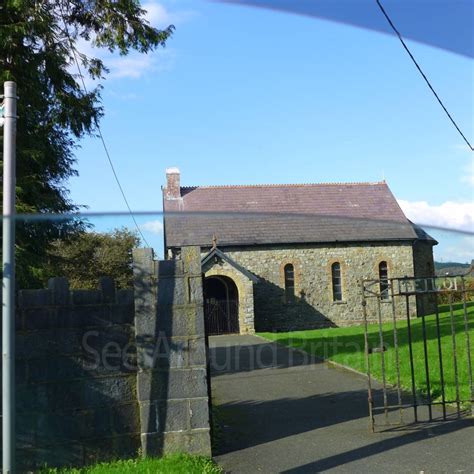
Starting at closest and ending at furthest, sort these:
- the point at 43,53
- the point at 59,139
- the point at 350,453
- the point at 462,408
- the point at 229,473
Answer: the point at 229,473
the point at 350,453
the point at 462,408
the point at 43,53
the point at 59,139

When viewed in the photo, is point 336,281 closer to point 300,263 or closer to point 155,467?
point 300,263

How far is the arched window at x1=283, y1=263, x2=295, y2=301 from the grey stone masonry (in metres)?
27.5

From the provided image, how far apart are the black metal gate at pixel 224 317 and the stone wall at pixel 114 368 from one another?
25331mm

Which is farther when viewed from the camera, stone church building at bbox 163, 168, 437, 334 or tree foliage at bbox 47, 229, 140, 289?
stone church building at bbox 163, 168, 437, 334

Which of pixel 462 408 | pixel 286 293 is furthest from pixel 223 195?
pixel 462 408

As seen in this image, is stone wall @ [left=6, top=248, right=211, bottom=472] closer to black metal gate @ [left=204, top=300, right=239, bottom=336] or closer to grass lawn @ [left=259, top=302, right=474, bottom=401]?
grass lawn @ [left=259, top=302, right=474, bottom=401]

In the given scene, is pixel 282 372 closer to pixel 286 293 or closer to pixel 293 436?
pixel 293 436

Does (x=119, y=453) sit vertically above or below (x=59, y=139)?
below

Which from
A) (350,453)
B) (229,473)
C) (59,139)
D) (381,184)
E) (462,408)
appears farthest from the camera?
(381,184)

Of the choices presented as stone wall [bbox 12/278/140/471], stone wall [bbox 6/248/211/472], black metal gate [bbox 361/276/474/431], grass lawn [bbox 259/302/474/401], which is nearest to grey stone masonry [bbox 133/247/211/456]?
stone wall [bbox 6/248/211/472]

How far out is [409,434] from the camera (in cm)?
728

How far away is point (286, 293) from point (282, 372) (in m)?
20.3

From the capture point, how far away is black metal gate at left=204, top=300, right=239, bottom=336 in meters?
31.7

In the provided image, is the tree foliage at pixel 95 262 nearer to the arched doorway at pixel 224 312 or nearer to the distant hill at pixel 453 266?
the arched doorway at pixel 224 312
